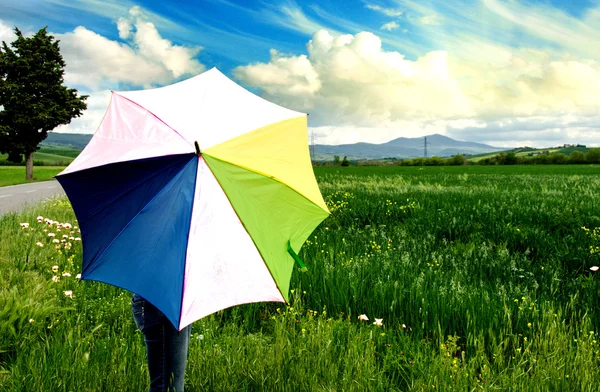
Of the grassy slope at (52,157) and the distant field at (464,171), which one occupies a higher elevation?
the grassy slope at (52,157)

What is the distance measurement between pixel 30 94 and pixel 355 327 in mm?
45108

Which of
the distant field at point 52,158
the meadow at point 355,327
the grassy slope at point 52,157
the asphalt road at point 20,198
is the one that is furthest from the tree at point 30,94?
the grassy slope at point 52,157

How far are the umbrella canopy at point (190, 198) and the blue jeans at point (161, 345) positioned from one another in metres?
0.31

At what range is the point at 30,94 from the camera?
132ft

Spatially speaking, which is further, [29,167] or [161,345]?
[29,167]

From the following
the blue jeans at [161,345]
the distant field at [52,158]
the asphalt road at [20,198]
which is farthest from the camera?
the distant field at [52,158]

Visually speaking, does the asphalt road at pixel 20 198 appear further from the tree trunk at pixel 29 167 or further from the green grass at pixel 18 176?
the tree trunk at pixel 29 167

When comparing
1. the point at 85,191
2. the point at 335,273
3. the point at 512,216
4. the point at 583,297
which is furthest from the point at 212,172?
the point at 512,216

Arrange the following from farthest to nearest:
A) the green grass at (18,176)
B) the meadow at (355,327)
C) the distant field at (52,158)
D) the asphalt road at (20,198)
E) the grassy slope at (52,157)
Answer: the grassy slope at (52,157), the distant field at (52,158), the green grass at (18,176), the asphalt road at (20,198), the meadow at (355,327)

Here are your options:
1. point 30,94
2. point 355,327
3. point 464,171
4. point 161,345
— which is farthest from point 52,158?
point 161,345

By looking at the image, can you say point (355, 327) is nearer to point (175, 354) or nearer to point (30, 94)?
point (175, 354)

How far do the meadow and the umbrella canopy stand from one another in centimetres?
136

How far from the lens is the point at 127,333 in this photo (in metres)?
4.19

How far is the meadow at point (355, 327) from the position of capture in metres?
3.25
